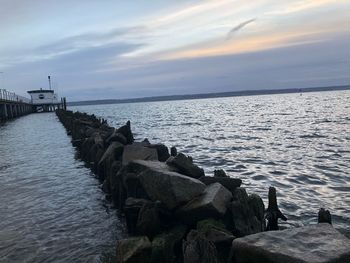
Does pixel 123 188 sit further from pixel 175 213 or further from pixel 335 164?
A: pixel 335 164

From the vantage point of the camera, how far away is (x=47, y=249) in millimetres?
8516

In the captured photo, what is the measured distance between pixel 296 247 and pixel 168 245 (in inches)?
95.8

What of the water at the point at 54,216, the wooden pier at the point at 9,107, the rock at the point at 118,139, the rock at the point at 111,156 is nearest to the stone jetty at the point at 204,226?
the water at the point at 54,216

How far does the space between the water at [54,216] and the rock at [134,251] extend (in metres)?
1.18

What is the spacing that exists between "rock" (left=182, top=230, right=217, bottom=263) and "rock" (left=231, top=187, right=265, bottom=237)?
1.75m

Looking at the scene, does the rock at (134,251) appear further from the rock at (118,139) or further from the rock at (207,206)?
the rock at (118,139)

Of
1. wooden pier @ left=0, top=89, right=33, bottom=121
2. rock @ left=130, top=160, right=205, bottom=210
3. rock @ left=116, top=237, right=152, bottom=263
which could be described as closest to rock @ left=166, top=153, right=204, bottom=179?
rock @ left=130, top=160, right=205, bottom=210

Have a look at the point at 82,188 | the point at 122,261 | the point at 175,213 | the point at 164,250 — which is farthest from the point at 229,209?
the point at 82,188

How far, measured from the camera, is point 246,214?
7.89m

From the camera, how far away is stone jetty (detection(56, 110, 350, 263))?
5.86m

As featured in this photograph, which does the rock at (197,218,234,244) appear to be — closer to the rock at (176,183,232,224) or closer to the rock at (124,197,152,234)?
the rock at (176,183,232,224)

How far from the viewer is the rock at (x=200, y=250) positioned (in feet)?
19.2

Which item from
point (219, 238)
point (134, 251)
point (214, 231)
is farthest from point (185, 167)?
point (134, 251)

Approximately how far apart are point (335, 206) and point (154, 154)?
5.64 metres
